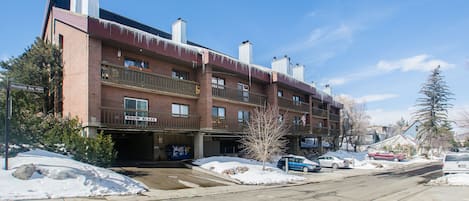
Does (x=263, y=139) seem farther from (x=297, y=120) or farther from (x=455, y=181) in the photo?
(x=297, y=120)

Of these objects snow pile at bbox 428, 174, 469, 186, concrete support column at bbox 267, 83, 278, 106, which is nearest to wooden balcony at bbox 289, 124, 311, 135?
concrete support column at bbox 267, 83, 278, 106

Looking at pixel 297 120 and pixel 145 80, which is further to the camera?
pixel 297 120

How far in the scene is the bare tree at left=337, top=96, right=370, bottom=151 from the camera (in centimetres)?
5641

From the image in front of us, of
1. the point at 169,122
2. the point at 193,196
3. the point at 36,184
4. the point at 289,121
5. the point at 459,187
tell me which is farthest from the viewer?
the point at 289,121

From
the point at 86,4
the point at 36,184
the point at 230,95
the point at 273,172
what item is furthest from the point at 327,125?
the point at 36,184

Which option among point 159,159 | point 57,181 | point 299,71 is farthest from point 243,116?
point 57,181

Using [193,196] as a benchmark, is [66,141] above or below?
above

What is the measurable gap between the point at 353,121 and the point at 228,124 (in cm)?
3764

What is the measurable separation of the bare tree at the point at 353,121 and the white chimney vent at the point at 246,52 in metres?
31.0

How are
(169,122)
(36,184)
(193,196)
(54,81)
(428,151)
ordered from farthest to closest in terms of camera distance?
(428,151)
(169,122)
(54,81)
(193,196)
(36,184)

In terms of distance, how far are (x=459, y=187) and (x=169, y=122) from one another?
16555 mm

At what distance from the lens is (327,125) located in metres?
45.2

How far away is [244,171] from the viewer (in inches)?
795

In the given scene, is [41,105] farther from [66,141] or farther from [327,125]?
[327,125]
